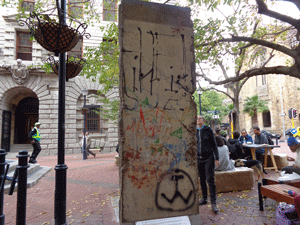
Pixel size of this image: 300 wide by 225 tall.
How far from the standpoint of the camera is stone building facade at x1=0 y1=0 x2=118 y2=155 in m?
16.2

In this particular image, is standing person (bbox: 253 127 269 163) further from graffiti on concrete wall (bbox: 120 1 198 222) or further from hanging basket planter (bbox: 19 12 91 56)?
hanging basket planter (bbox: 19 12 91 56)

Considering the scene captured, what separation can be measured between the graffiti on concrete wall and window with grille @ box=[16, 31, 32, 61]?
17.3 meters

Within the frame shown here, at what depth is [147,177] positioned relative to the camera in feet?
9.77

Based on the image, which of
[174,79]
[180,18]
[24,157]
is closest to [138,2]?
A: [180,18]

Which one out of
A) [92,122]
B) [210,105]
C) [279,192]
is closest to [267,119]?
[210,105]

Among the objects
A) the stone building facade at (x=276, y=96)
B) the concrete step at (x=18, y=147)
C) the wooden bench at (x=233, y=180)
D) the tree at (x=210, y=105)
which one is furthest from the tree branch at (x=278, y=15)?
the tree at (x=210, y=105)

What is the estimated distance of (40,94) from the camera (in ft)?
54.3

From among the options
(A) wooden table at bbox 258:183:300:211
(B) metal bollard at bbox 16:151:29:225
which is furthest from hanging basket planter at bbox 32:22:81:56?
(A) wooden table at bbox 258:183:300:211

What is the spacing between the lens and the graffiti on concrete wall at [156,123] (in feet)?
9.64

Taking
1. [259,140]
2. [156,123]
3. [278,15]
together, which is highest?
[278,15]

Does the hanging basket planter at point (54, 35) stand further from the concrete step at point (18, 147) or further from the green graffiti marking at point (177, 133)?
the concrete step at point (18, 147)

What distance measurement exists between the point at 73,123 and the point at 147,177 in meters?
15.2

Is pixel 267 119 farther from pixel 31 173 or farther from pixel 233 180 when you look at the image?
pixel 31 173

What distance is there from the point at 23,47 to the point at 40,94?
13.7 feet
